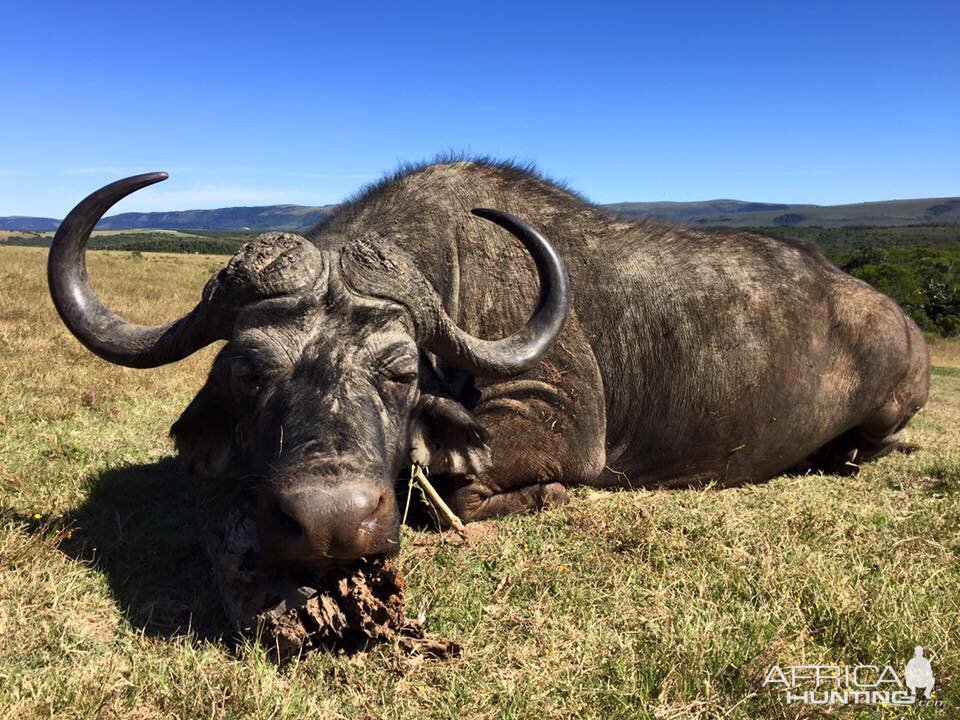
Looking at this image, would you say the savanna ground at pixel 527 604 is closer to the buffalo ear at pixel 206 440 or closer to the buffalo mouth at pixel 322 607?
the buffalo mouth at pixel 322 607

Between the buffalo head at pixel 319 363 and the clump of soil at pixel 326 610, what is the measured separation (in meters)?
0.12

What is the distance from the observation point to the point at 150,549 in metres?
3.97

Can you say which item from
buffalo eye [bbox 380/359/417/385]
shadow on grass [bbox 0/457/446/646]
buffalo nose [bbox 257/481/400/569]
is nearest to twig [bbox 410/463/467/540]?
→ shadow on grass [bbox 0/457/446/646]

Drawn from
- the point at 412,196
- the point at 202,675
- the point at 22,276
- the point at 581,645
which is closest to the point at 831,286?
the point at 412,196

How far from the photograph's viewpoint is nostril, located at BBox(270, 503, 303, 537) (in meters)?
2.93

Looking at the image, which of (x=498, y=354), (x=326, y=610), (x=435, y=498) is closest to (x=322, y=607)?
(x=326, y=610)

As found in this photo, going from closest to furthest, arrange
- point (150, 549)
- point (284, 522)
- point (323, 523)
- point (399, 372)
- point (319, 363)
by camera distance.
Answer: point (323, 523)
point (284, 522)
point (319, 363)
point (399, 372)
point (150, 549)

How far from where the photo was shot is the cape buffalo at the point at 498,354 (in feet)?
11.3

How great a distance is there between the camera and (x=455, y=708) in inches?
108

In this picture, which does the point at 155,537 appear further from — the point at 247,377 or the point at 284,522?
the point at 284,522

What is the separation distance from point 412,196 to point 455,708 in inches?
143

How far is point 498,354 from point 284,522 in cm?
171

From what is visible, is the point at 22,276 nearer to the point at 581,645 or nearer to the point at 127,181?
the point at 127,181

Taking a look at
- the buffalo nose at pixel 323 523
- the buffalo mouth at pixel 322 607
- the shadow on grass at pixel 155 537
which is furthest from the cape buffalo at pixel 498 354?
the shadow on grass at pixel 155 537
